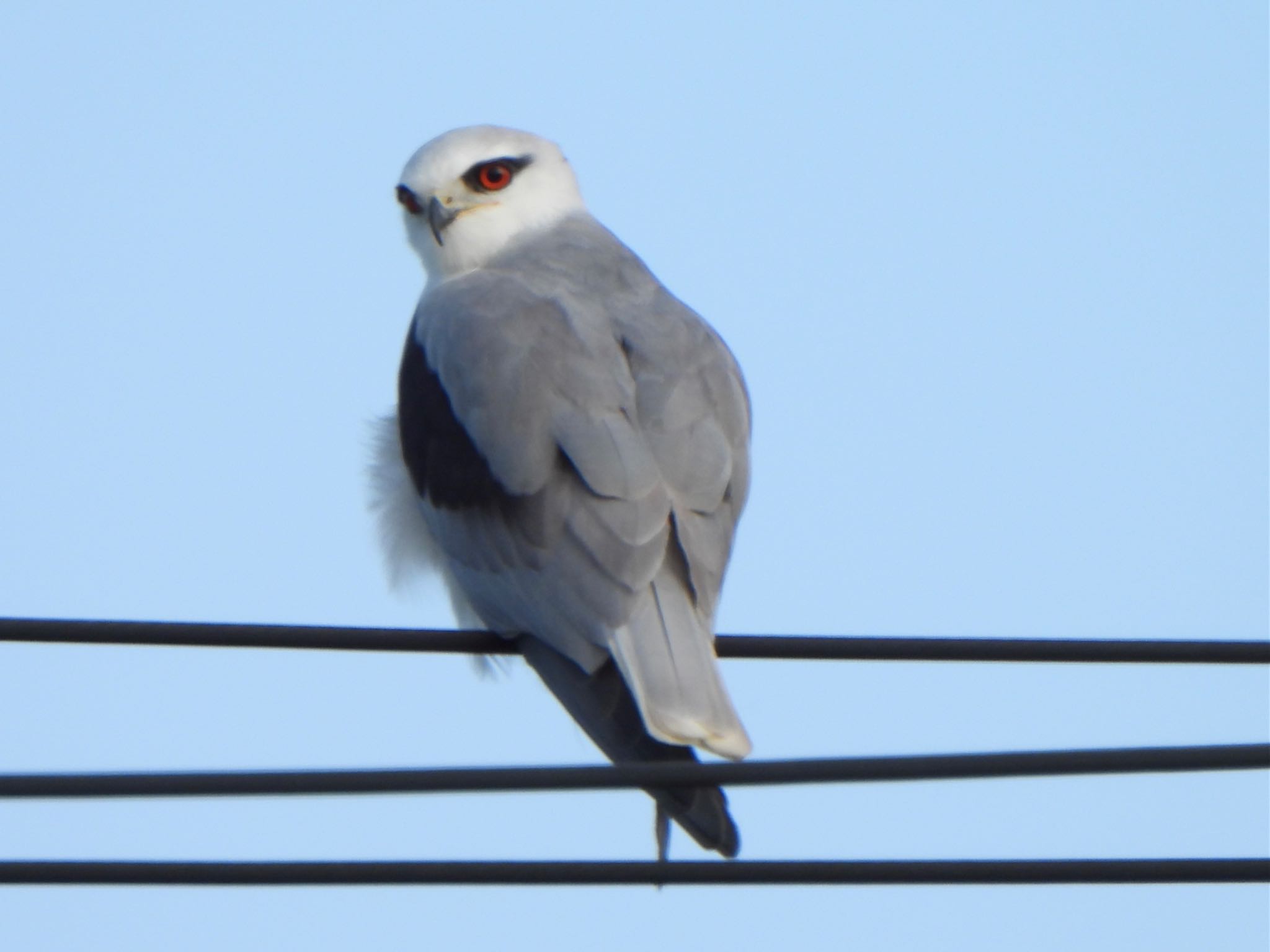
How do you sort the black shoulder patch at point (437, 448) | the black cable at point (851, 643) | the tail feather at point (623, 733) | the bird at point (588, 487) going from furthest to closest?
1. the black shoulder patch at point (437, 448)
2. the bird at point (588, 487)
3. the tail feather at point (623, 733)
4. the black cable at point (851, 643)

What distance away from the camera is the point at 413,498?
5078 millimetres

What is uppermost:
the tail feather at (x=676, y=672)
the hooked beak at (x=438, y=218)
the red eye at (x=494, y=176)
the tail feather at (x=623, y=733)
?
the red eye at (x=494, y=176)

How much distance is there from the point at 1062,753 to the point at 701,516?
185 cm

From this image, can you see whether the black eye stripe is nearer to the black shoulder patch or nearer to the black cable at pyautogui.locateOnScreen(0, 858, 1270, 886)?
the black shoulder patch

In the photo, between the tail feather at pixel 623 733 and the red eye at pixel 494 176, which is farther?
the red eye at pixel 494 176

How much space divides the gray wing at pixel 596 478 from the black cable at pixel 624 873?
3.67ft

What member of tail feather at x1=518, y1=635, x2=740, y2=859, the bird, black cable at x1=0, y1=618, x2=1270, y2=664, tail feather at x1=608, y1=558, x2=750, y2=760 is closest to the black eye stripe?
the bird

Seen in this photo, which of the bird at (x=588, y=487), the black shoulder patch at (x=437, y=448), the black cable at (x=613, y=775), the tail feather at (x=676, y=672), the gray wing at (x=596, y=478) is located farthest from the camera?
the black shoulder patch at (x=437, y=448)

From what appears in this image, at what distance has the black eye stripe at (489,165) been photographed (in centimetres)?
639

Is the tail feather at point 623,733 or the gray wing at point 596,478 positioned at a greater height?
the gray wing at point 596,478

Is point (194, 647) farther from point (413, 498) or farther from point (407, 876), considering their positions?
point (413, 498)

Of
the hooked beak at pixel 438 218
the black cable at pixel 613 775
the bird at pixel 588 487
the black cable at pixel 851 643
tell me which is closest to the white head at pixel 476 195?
the hooked beak at pixel 438 218

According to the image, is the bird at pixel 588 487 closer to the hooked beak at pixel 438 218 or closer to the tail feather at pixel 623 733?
the tail feather at pixel 623 733

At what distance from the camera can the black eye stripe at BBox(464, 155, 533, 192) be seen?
6391mm
